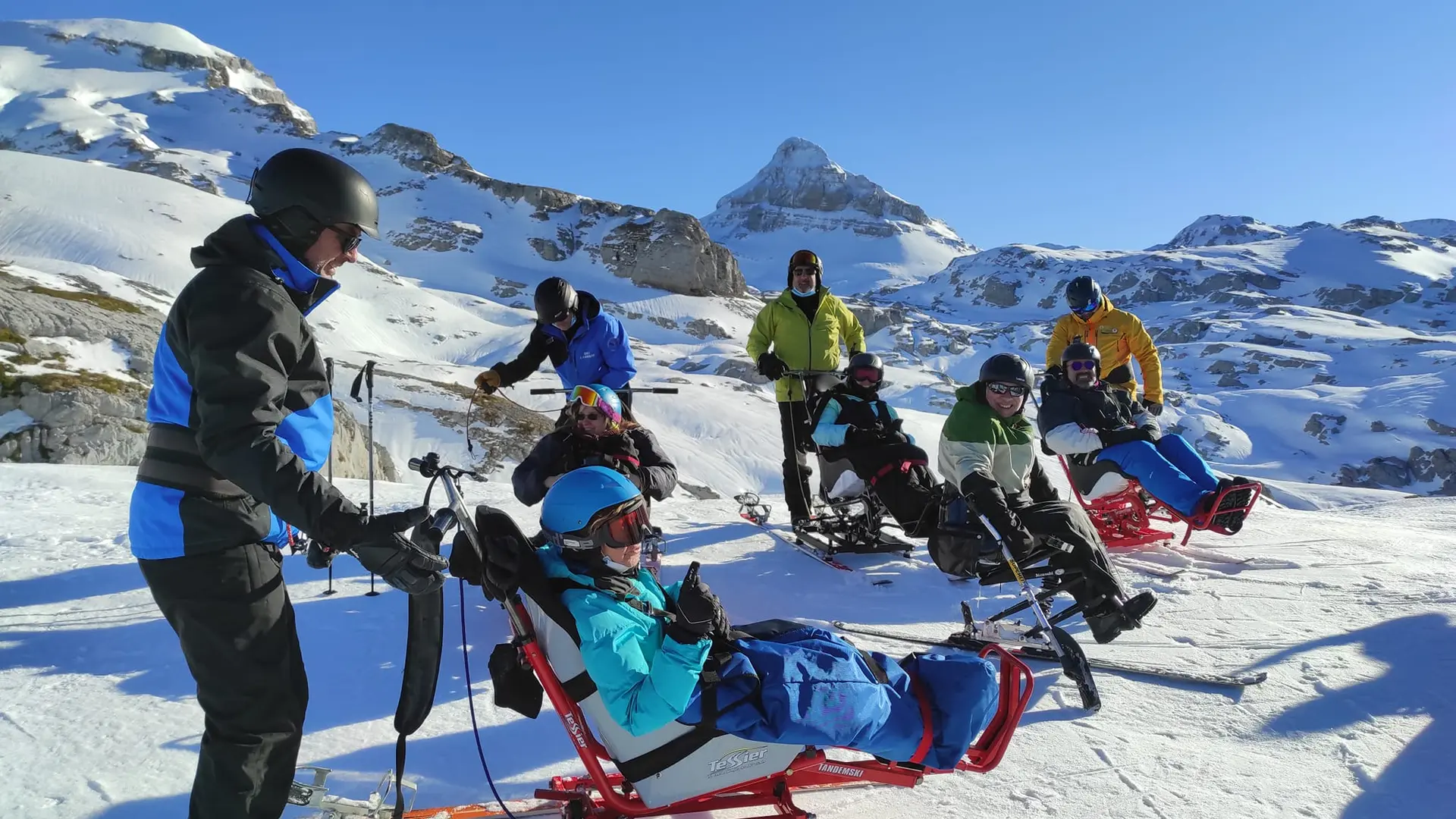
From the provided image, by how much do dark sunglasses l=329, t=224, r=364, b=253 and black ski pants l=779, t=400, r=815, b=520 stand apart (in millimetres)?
4909

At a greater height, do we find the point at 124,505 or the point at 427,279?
the point at 427,279

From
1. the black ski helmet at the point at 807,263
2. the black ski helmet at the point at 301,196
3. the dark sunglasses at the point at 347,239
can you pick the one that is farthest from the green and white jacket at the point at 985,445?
the black ski helmet at the point at 301,196

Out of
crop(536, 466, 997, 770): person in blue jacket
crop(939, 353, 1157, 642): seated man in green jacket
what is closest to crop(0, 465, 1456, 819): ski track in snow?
crop(939, 353, 1157, 642): seated man in green jacket

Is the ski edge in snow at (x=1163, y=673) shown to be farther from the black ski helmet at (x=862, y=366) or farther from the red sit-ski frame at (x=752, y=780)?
the black ski helmet at (x=862, y=366)

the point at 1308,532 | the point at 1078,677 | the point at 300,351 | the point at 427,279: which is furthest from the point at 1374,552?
the point at 427,279

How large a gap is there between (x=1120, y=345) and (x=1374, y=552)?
2846 mm

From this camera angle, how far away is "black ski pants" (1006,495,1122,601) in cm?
414

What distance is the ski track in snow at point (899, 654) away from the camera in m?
2.92

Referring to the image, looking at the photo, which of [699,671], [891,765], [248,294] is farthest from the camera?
[891,765]

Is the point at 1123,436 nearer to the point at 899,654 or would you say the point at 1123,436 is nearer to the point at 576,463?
the point at 899,654

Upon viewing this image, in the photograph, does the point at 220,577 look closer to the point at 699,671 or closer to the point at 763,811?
the point at 699,671

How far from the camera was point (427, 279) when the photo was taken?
8475 cm

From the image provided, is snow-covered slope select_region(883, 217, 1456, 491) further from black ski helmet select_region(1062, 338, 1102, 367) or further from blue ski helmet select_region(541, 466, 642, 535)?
blue ski helmet select_region(541, 466, 642, 535)

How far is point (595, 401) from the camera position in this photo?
4645mm
